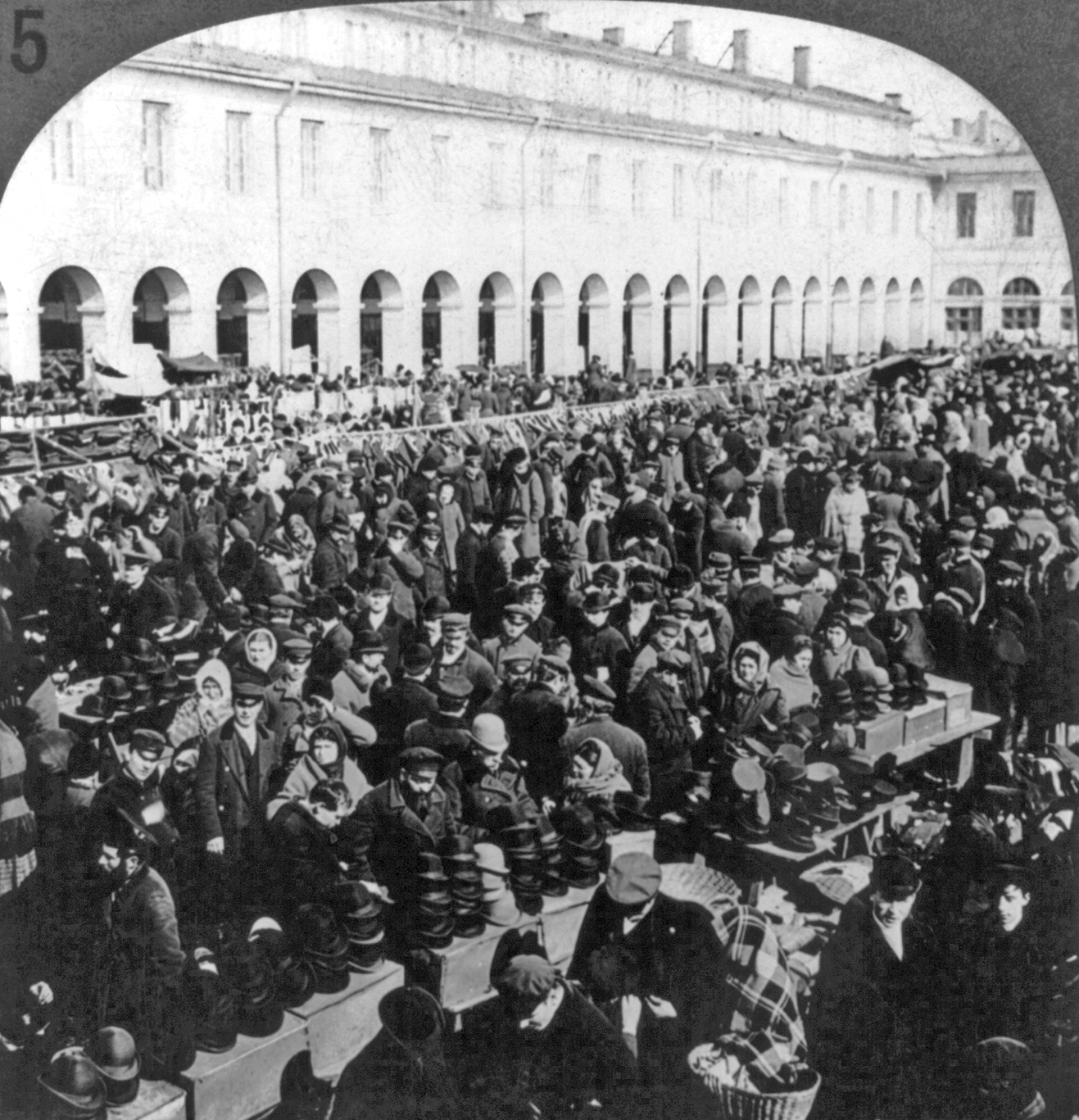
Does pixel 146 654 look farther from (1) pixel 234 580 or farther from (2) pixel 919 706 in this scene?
(2) pixel 919 706

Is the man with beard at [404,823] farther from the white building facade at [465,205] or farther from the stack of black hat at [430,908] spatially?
the white building facade at [465,205]

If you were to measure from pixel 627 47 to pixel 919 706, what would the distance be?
8.69 feet

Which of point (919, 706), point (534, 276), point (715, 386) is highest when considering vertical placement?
point (534, 276)

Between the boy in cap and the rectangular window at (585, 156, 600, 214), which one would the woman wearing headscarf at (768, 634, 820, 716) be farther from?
the rectangular window at (585, 156, 600, 214)

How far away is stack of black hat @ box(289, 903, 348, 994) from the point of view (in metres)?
4.21

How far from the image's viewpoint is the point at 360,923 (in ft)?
14.1

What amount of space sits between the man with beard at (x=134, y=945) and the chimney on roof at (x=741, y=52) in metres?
3.52

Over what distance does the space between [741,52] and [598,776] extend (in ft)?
8.86

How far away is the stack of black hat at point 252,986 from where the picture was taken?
4184mm

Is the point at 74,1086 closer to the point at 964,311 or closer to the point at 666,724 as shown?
the point at 666,724

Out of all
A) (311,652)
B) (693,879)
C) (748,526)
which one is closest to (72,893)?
(311,652)

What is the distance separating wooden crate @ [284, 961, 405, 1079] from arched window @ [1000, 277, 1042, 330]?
10.6 feet

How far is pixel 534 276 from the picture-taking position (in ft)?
15.6

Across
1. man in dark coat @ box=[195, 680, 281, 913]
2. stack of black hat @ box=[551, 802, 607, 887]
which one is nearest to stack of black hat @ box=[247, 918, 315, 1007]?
man in dark coat @ box=[195, 680, 281, 913]
